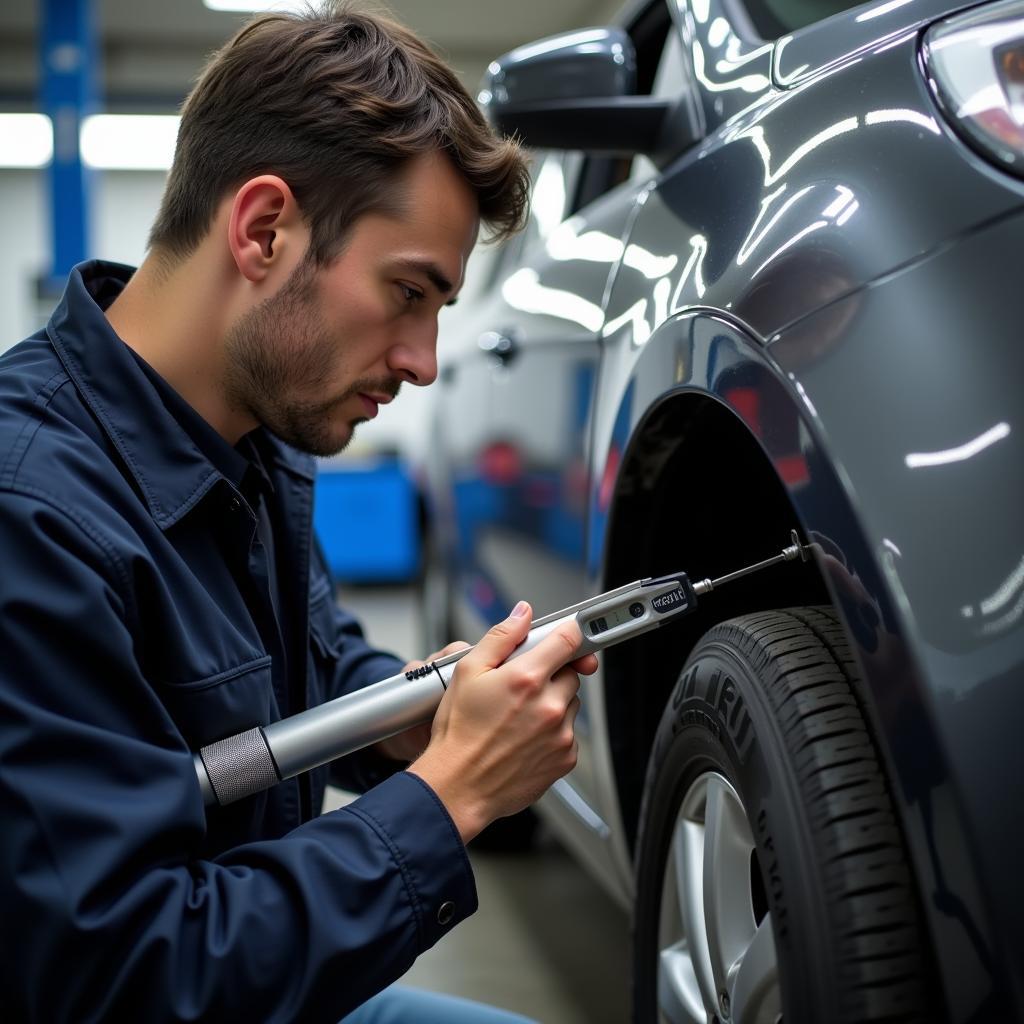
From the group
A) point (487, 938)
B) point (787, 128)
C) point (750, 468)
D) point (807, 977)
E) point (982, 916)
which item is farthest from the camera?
point (487, 938)

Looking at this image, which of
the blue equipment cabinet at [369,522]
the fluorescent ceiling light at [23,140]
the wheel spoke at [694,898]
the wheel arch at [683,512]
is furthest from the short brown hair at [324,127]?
the fluorescent ceiling light at [23,140]

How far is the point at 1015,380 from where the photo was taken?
61cm

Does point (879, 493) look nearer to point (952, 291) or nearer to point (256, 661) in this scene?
point (952, 291)

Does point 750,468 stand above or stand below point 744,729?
above

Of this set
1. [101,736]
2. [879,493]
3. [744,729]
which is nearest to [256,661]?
[101,736]

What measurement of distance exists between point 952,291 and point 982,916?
0.33 meters

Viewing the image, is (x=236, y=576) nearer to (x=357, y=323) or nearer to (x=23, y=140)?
(x=357, y=323)

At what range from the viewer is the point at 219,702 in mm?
848

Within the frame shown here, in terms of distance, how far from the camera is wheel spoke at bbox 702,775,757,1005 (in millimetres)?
873

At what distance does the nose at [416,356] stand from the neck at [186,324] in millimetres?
139

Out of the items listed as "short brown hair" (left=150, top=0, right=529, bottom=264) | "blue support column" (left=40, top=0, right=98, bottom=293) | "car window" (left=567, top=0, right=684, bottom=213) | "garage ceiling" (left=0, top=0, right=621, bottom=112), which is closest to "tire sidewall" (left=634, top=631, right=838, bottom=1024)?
"short brown hair" (left=150, top=0, right=529, bottom=264)

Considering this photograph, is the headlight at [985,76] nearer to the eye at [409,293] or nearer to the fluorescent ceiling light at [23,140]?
the eye at [409,293]

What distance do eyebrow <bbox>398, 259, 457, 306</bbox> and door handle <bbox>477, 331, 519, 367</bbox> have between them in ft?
2.39

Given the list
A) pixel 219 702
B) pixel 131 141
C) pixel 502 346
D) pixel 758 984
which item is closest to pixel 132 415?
pixel 219 702
